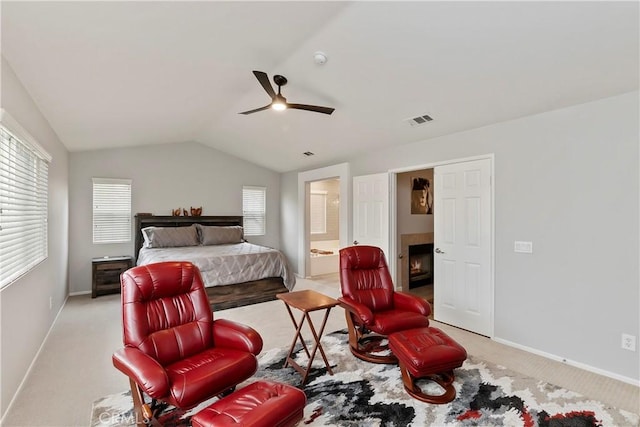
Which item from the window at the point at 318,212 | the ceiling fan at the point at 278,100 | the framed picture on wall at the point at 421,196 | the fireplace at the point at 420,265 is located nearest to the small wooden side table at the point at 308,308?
the ceiling fan at the point at 278,100

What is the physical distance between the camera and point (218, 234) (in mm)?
6047

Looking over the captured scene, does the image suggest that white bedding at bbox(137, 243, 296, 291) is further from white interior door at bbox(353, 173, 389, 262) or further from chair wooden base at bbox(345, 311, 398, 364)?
chair wooden base at bbox(345, 311, 398, 364)

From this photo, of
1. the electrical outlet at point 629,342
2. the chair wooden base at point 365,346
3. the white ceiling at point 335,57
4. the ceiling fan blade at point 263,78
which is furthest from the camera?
the chair wooden base at point 365,346

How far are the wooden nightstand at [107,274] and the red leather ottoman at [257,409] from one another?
444cm

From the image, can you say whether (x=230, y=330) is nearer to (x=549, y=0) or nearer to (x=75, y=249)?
(x=549, y=0)

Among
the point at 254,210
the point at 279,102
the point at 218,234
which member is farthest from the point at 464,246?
the point at 254,210

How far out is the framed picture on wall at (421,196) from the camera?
5.54 m

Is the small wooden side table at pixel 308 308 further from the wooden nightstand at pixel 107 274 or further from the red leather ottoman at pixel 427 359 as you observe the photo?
the wooden nightstand at pixel 107 274

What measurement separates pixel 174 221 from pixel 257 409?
5.21 metres

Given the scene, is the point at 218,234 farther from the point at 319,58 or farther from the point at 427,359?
the point at 427,359

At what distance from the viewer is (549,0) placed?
6.16 ft

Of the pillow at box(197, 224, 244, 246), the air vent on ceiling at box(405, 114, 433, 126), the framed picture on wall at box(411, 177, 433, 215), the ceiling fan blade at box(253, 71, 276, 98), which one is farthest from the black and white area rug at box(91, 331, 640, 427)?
the pillow at box(197, 224, 244, 246)

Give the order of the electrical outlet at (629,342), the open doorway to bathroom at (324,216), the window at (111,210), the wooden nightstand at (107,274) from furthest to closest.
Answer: the open doorway to bathroom at (324,216)
the window at (111,210)
the wooden nightstand at (107,274)
the electrical outlet at (629,342)

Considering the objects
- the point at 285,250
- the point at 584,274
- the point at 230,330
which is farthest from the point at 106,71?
the point at 285,250
